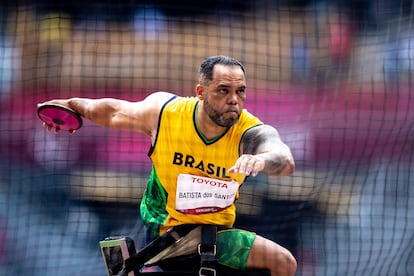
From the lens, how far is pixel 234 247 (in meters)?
3.85

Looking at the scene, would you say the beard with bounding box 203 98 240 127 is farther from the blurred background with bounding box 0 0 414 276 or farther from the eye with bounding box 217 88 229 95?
the blurred background with bounding box 0 0 414 276

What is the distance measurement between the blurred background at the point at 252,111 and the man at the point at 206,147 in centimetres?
97

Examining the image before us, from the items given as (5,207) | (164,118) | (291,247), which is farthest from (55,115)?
(291,247)

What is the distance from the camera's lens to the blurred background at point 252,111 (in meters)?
4.91

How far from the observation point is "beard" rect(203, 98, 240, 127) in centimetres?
380

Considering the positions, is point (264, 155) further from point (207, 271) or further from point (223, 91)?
point (207, 271)

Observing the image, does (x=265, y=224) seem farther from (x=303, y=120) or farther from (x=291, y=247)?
(x=303, y=120)

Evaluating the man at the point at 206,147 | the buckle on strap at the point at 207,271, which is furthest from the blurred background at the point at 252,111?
the buckle on strap at the point at 207,271

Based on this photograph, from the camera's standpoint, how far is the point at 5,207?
17.0 feet

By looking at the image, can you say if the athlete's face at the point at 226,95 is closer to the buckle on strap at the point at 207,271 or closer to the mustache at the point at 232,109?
the mustache at the point at 232,109

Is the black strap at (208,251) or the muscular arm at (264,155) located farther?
the black strap at (208,251)

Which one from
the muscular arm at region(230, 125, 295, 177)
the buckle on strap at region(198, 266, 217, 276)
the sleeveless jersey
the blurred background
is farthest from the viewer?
the blurred background

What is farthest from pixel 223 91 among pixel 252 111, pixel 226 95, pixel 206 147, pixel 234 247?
pixel 252 111

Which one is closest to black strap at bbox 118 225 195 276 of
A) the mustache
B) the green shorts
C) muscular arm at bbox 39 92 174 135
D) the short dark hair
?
the green shorts
